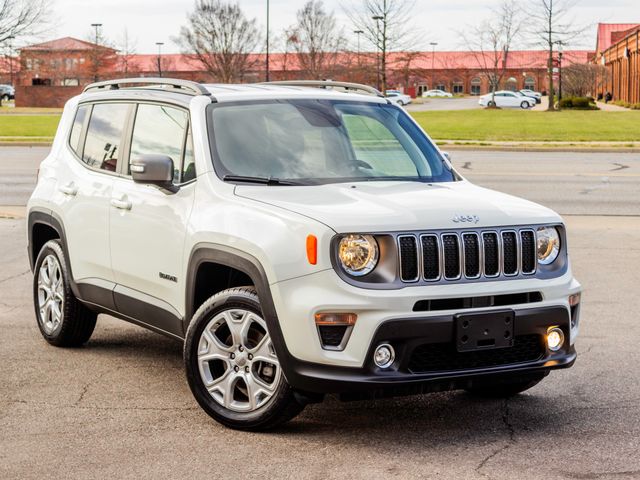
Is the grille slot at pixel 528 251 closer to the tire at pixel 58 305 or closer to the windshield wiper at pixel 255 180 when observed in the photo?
the windshield wiper at pixel 255 180

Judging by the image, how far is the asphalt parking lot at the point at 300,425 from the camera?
486cm

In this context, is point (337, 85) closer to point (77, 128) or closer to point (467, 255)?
point (77, 128)

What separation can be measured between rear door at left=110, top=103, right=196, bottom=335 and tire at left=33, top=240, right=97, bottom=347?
768mm

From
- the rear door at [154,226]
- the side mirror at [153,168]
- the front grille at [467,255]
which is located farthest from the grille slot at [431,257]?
the side mirror at [153,168]

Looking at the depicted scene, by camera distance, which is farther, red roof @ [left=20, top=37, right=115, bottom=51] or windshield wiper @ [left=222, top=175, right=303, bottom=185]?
red roof @ [left=20, top=37, right=115, bottom=51]

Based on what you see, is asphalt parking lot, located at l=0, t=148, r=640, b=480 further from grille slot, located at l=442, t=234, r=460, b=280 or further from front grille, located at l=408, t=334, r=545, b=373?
grille slot, located at l=442, t=234, r=460, b=280

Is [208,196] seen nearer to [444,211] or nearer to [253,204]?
[253,204]

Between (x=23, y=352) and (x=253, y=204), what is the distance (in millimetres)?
2642

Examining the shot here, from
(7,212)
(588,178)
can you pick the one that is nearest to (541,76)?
(588,178)

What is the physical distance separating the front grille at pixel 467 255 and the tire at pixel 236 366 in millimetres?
802

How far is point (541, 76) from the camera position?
132 metres

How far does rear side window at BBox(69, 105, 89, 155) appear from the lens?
7391 mm

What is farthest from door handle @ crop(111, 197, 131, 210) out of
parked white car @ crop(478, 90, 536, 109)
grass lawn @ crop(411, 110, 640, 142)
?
parked white car @ crop(478, 90, 536, 109)

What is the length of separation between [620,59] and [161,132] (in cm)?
9843
